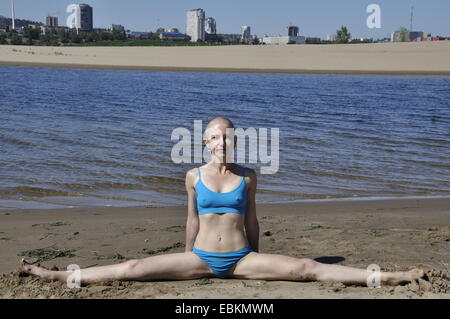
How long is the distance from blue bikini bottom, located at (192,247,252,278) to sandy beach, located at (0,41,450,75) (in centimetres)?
4988

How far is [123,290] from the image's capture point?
455 cm

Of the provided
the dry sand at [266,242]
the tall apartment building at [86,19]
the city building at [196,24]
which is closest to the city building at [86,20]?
the tall apartment building at [86,19]

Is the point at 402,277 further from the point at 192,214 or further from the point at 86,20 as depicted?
the point at 86,20

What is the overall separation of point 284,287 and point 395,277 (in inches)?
34.1

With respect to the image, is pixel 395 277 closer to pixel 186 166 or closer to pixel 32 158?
pixel 186 166

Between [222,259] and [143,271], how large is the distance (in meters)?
0.64

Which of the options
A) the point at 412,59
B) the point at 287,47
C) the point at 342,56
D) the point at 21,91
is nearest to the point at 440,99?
the point at 21,91

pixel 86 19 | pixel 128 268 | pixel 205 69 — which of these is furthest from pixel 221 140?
pixel 86 19

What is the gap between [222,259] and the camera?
4.71 m

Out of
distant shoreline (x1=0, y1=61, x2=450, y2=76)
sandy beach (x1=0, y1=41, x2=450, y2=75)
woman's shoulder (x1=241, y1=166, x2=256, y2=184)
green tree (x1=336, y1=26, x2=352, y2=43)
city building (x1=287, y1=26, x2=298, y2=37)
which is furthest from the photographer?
city building (x1=287, y1=26, x2=298, y2=37)

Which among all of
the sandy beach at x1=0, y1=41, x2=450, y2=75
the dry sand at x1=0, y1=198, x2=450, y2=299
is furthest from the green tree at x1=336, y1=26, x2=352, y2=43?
the dry sand at x1=0, y1=198, x2=450, y2=299

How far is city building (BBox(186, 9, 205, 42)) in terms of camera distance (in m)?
148

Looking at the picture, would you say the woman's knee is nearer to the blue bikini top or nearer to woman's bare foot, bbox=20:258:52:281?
woman's bare foot, bbox=20:258:52:281

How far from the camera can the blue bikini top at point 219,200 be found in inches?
186
